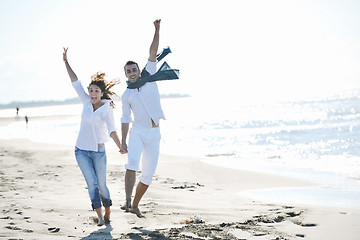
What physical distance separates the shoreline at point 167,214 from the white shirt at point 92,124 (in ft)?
3.22

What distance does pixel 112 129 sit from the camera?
504 cm

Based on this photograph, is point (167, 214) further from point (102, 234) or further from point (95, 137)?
point (95, 137)

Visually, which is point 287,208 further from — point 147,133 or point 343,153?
point 343,153

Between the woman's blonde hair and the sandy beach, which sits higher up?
the woman's blonde hair

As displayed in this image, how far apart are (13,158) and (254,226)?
10042mm

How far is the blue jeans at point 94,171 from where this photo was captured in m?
4.92

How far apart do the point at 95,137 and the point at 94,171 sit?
17.2 inches

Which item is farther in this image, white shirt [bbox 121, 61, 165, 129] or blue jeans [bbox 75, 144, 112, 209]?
white shirt [bbox 121, 61, 165, 129]

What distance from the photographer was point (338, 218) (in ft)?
17.6

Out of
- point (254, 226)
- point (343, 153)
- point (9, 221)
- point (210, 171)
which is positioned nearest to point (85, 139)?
point (9, 221)

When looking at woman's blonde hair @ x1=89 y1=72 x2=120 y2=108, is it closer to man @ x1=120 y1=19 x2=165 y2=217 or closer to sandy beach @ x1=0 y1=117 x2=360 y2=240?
man @ x1=120 y1=19 x2=165 y2=217

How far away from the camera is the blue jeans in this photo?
492 cm

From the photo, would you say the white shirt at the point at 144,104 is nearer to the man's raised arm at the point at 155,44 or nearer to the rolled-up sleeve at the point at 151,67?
the rolled-up sleeve at the point at 151,67

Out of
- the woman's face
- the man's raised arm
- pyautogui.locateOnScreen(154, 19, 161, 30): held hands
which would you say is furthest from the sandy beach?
pyautogui.locateOnScreen(154, 19, 161, 30): held hands
